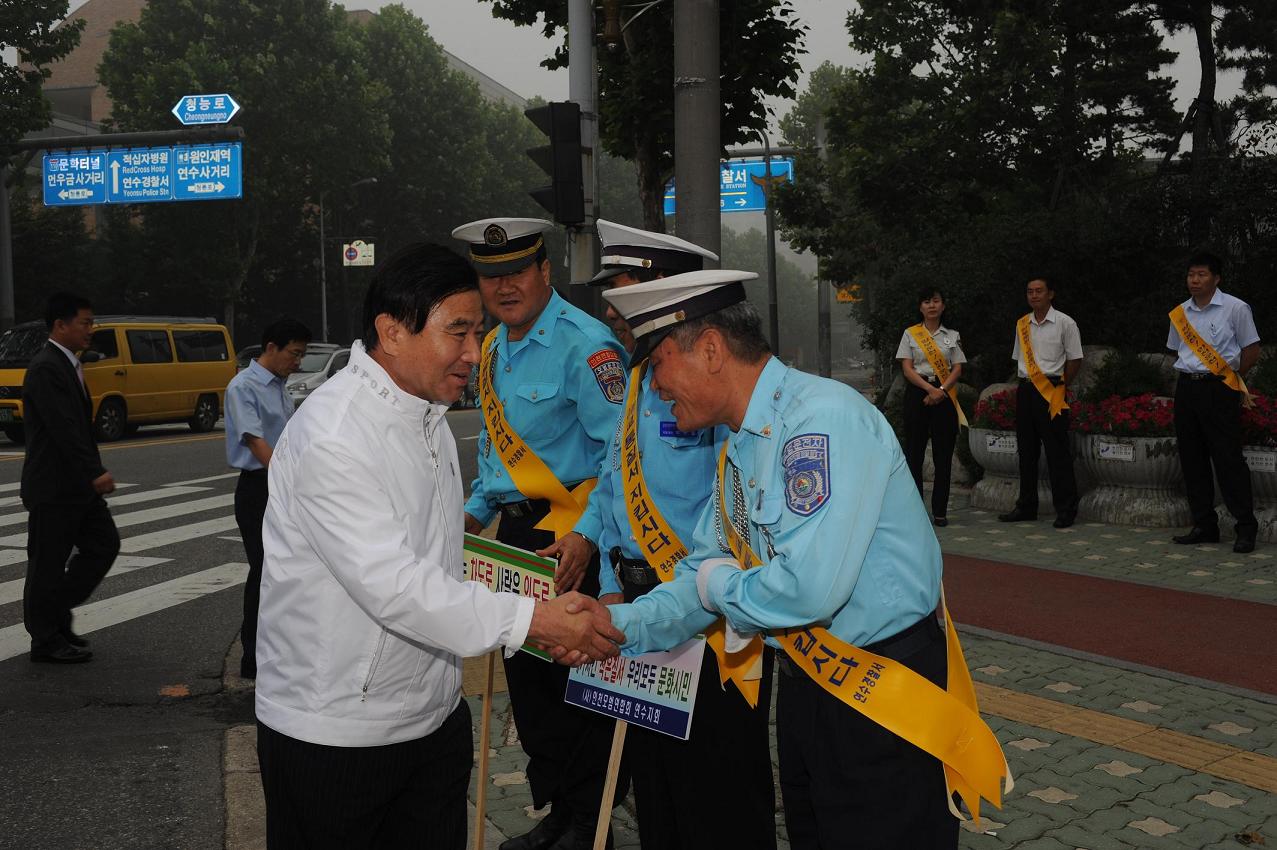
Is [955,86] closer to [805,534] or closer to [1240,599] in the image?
[1240,599]

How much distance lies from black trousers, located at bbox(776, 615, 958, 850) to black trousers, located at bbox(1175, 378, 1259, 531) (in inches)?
271

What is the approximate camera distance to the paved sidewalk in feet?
13.3

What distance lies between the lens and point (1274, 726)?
16.6ft

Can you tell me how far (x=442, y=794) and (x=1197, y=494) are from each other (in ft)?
25.6

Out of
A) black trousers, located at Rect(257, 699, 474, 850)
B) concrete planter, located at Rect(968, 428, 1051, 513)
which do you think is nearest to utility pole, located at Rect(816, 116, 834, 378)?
concrete planter, located at Rect(968, 428, 1051, 513)

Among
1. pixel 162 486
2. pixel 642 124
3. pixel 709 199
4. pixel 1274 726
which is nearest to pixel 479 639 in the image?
pixel 1274 726

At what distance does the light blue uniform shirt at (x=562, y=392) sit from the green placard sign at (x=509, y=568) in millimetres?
623

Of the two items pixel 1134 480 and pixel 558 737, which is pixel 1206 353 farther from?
pixel 558 737

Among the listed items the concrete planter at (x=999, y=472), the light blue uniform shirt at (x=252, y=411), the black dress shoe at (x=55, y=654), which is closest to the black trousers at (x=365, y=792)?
the light blue uniform shirt at (x=252, y=411)

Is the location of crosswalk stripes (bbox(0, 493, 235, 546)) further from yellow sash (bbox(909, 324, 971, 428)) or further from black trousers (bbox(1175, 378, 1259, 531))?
black trousers (bbox(1175, 378, 1259, 531))

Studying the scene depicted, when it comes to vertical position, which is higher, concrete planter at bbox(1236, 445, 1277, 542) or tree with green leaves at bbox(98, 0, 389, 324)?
tree with green leaves at bbox(98, 0, 389, 324)

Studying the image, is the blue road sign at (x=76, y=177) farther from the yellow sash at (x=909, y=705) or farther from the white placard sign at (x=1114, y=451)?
the yellow sash at (x=909, y=705)

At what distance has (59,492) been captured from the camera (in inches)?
261

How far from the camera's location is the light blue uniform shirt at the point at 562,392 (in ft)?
13.3
